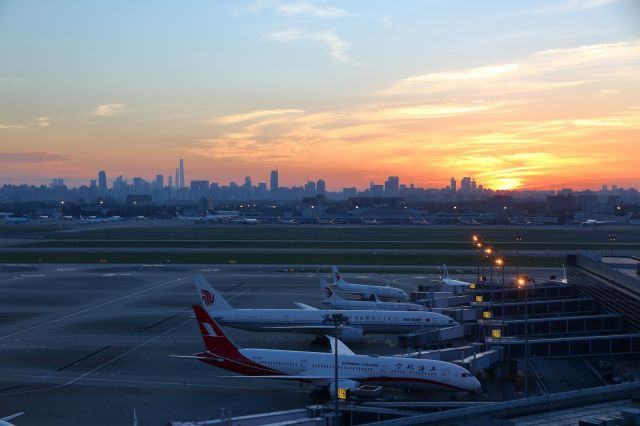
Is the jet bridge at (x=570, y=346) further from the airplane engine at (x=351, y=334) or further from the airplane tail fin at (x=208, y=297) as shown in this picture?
the airplane tail fin at (x=208, y=297)

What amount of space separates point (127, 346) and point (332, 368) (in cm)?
1904

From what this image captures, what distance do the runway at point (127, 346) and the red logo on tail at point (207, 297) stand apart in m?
3.07

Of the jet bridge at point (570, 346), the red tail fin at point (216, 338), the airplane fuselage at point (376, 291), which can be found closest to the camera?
the red tail fin at point (216, 338)

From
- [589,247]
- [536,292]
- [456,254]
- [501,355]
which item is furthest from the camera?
[589,247]

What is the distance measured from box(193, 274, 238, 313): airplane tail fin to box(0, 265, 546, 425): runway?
281cm

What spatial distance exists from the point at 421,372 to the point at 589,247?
3668 inches

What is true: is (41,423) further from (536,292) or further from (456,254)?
(456,254)

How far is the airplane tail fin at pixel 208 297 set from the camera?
147 feet

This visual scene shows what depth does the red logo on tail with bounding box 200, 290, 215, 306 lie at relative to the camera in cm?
4516

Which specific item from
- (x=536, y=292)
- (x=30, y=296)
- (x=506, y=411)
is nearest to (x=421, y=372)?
(x=506, y=411)

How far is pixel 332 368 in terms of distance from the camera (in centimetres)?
3288

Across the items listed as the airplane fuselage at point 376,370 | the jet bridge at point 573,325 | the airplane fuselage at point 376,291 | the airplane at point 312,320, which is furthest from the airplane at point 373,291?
the airplane fuselage at point 376,370

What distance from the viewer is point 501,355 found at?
124 ft

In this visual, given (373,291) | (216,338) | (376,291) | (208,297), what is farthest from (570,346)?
(373,291)
